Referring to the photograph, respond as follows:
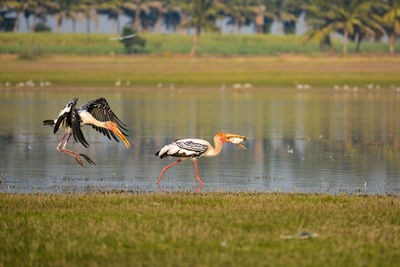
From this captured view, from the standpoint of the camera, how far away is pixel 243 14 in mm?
157125

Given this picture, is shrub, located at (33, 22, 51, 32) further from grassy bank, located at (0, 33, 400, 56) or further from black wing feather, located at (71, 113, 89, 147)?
black wing feather, located at (71, 113, 89, 147)

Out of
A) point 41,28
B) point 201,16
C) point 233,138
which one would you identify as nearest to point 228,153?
point 233,138

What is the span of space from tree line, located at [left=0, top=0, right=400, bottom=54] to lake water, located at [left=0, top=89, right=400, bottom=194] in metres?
70.3

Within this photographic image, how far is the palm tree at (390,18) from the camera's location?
11475 centimetres

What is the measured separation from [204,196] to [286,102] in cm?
3719

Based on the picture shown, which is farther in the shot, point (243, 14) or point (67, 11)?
point (243, 14)

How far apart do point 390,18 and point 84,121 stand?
103782 millimetres

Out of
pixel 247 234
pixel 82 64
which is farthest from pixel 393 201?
pixel 82 64

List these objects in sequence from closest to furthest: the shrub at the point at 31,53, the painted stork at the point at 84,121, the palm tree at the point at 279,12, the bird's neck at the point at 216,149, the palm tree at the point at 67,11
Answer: the painted stork at the point at 84,121 < the bird's neck at the point at 216,149 < the shrub at the point at 31,53 < the palm tree at the point at 67,11 < the palm tree at the point at 279,12

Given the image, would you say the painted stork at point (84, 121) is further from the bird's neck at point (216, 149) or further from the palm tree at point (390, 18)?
the palm tree at point (390, 18)

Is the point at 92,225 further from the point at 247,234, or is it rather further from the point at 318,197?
the point at 318,197

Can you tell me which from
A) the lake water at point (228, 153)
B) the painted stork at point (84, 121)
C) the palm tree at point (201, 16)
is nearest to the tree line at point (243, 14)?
the palm tree at point (201, 16)

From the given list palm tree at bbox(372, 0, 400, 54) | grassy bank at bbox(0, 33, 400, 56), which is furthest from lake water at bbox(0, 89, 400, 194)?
palm tree at bbox(372, 0, 400, 54)

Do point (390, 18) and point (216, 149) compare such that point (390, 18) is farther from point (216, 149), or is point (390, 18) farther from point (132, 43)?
point (216, 149)
